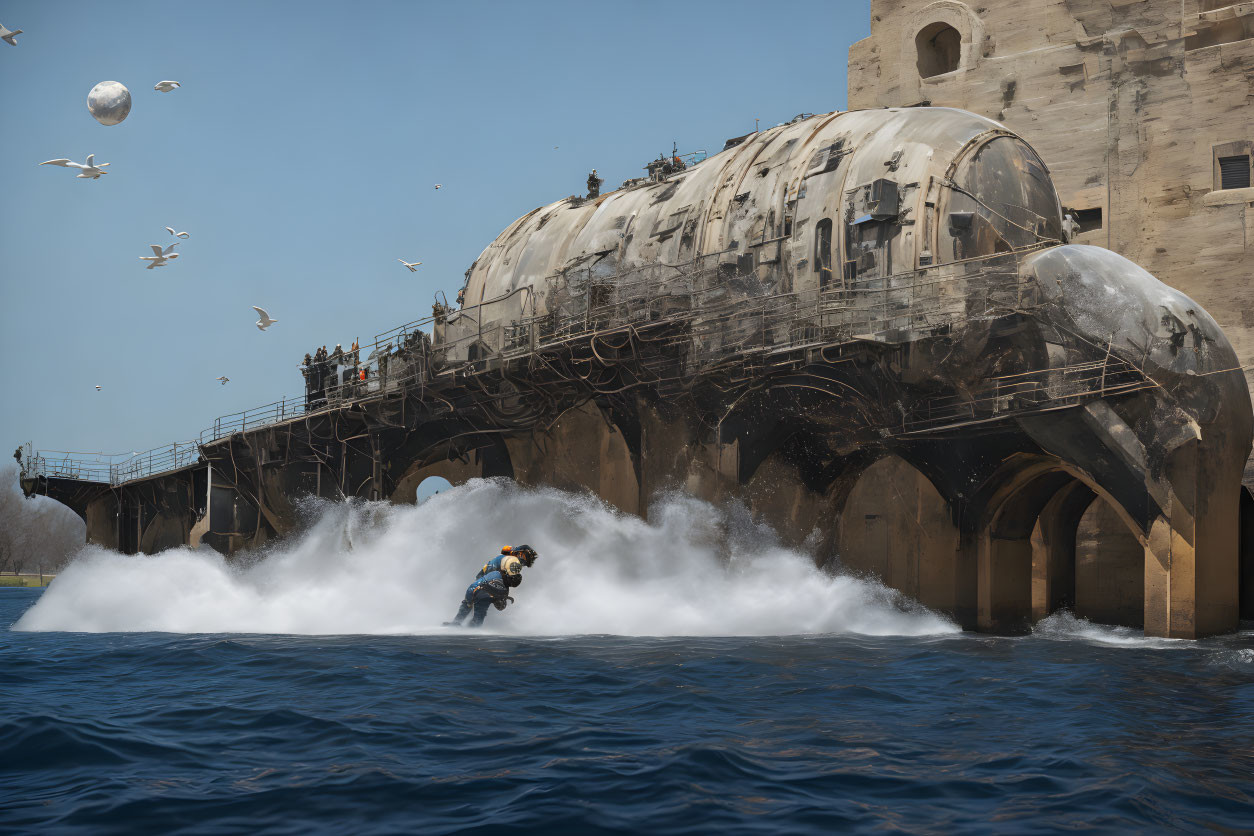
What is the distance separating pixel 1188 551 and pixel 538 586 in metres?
14.3

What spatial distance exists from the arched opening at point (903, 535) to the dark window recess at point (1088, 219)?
9.79 m

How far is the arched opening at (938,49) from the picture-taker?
42125 mm

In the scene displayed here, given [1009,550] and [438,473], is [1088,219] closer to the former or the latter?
[1009,550]

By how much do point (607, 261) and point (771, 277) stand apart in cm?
652

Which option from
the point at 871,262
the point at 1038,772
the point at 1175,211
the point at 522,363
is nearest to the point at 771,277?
the point at 871,262

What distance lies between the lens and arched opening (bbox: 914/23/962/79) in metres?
42.1

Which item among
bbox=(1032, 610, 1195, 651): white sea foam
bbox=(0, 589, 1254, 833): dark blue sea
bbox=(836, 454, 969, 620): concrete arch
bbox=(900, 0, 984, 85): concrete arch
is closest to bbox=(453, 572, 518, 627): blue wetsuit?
bbox=(0, 589, 1254, 833): dark blue sea

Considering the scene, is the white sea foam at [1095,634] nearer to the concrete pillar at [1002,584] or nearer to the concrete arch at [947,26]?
the concrete pillar at [1002,584]

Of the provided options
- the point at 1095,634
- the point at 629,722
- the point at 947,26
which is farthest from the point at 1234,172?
the point at 629,722

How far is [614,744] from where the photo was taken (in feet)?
37.1

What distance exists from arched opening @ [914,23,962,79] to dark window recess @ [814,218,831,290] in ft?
53.8

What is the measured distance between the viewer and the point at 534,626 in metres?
26.3

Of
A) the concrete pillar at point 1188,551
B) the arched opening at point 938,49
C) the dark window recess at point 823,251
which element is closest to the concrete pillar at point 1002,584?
the concrete pillar at point 1188,551

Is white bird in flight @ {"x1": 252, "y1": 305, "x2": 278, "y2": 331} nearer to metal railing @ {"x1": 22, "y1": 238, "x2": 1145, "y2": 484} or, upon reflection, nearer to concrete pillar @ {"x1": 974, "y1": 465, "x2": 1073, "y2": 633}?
metal railing @ {"x1": 22, "y1": 238, "x2": 1145, "y2": 484}
